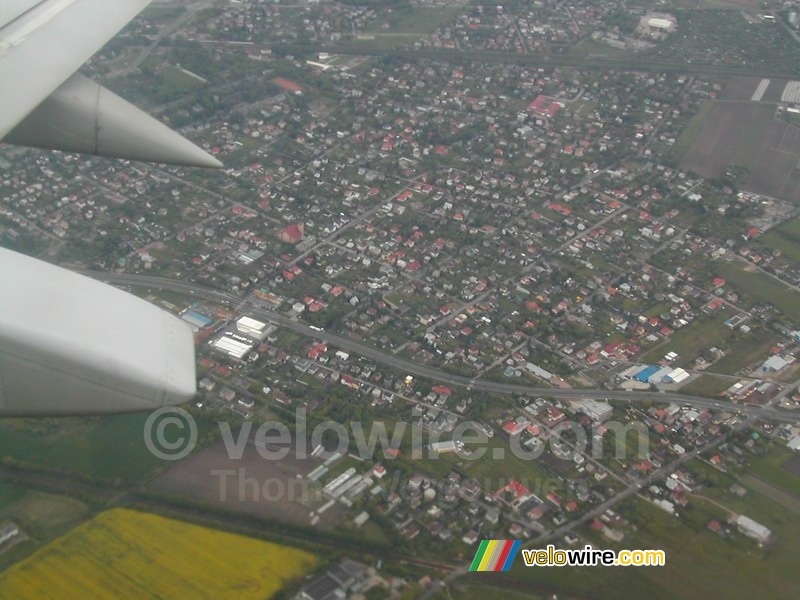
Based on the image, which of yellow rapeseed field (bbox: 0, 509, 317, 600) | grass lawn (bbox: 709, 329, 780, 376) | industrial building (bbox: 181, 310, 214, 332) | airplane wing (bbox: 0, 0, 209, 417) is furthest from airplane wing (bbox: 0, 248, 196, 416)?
grass lawn (bbox: 709, 329, 780, 376)

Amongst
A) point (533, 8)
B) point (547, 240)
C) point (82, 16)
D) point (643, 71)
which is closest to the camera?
point (82, 16)

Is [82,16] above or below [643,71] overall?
above

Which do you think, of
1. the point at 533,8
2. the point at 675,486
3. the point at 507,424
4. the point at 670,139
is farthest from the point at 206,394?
the point at 533,8

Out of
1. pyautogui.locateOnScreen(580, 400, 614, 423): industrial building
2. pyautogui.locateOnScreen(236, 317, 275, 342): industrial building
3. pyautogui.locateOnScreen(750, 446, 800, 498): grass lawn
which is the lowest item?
pyautogui.locateOnScreen(236, 317, 275, 342): industrial building

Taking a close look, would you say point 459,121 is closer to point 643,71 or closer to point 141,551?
point 643,71

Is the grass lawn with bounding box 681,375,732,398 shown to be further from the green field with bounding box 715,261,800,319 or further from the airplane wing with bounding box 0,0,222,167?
the airplane wing with bounding box 0,0,222,167

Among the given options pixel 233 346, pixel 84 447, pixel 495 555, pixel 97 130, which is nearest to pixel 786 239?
pixel 495 555

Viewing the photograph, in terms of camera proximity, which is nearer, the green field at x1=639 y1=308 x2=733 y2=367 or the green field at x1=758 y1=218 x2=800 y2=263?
the green field at x1=639 y1=308 x2=733 y2=367
